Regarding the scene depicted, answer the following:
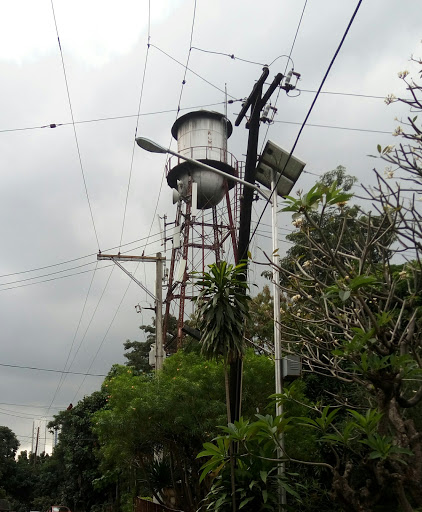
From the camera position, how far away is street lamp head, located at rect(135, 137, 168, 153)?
1233 cm

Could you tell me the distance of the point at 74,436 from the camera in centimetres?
3478

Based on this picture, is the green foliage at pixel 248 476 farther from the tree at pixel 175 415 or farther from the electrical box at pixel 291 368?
the tree at pixel 175 415

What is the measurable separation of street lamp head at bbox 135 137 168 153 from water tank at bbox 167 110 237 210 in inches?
635

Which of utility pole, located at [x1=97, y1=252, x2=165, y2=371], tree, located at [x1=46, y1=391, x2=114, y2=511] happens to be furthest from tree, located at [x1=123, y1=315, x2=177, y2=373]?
utility pole, located at [x1=97, y1=252, x2=165, y2=371]

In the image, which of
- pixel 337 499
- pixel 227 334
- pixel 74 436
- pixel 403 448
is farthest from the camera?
pixel 74 436

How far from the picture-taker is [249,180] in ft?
41.8

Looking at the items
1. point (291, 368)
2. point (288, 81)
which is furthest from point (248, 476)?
point (288, 81)

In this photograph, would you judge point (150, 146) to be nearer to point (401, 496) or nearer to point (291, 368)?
point (291, 368)

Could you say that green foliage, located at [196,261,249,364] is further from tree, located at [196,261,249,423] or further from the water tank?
the water tank

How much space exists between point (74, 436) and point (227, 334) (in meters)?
26.4

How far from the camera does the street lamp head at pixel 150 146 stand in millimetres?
12328

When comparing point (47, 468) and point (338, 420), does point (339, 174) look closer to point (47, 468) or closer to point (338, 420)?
point (338, 420)

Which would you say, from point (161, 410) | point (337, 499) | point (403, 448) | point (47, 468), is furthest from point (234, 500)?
point (47, 468)

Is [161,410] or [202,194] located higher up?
[202,194]
